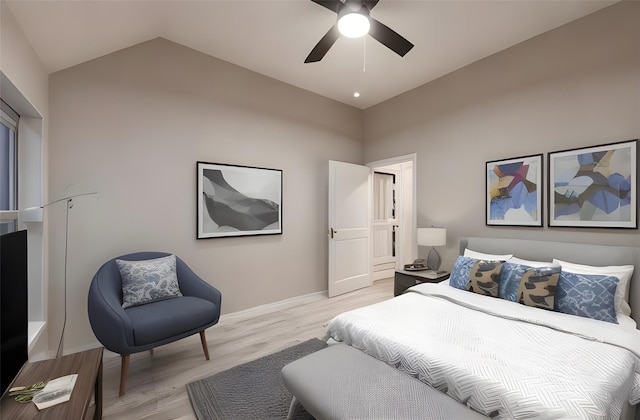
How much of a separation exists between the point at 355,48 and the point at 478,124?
176cm

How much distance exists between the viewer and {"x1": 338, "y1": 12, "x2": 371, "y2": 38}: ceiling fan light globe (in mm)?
1998


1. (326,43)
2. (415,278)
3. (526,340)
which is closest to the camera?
(526,340)

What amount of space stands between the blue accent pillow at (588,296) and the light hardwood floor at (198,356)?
221 cm

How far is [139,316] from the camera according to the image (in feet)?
7.07

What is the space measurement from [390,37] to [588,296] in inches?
99.3

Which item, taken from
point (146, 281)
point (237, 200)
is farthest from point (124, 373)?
point (237, 200)

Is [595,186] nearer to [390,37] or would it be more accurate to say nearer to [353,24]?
[390,37]

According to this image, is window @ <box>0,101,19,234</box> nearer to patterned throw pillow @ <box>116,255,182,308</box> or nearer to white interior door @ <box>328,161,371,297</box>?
patterned throw pillow @ <box>116,255,182,308</box>

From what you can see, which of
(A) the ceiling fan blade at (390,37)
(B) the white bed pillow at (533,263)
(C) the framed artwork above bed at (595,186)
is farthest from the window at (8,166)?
(C) the framed artwork above bed at (595,186)

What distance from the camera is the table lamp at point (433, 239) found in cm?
347

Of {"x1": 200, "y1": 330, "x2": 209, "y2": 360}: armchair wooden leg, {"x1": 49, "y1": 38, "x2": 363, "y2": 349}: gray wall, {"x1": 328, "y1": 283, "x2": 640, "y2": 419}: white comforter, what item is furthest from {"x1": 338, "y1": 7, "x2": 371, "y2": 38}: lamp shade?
{"x1": 200, "y1": 330, "x2": 209, "y2": 360}: armchair wooden leg

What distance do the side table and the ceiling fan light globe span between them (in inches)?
105

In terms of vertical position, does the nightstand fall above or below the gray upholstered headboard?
below

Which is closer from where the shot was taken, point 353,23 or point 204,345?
point 353,23
